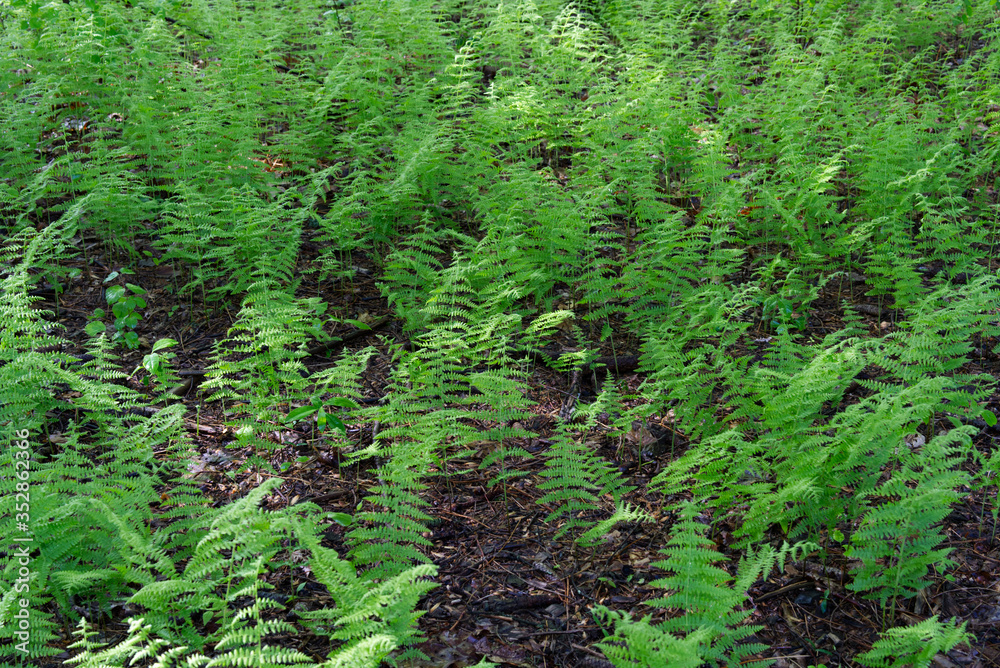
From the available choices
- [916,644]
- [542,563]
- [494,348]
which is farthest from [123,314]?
[916,644]

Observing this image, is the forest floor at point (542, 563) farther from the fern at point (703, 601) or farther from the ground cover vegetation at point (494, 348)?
the fern at point (703, 601)

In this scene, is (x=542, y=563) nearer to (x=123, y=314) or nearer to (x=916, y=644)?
(x=916, y=644)

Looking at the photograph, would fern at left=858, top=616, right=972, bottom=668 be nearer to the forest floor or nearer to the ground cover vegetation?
the ground cover vegetation

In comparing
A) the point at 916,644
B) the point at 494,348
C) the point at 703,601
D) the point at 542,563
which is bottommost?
the point at 542,563

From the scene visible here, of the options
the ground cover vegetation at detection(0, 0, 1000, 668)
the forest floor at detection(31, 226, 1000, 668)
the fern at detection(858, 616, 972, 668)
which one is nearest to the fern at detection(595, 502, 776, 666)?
the ground cover vegetation at detection(0, 0, 1000, 668)

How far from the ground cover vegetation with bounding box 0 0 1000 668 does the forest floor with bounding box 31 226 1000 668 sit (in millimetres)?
20

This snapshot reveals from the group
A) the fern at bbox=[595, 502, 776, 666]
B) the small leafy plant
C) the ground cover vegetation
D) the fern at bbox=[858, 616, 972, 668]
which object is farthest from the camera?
the small leafy plant

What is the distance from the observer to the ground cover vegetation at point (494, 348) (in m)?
3.34

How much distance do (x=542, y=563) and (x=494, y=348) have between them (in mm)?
1606

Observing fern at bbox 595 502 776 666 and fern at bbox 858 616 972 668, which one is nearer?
fern at bbox 858 616 972 668

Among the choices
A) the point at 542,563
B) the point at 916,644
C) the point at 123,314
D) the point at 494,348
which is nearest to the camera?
the point at 916,644

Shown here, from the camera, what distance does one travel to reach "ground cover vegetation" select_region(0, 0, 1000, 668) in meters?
3.34

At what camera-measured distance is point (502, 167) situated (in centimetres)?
636

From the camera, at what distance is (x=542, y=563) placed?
3863mm
